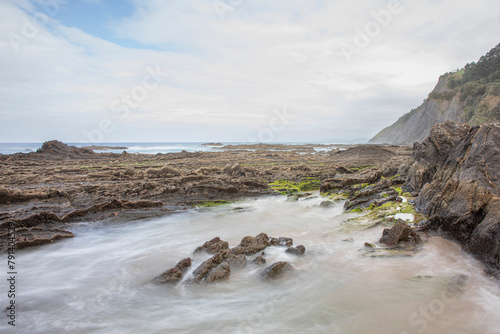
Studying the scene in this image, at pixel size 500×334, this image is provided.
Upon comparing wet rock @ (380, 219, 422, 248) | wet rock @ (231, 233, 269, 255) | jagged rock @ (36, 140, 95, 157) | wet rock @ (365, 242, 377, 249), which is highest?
jagged rock @ (36, 140, 95, 157)

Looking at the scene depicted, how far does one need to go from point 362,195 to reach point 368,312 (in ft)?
25.3

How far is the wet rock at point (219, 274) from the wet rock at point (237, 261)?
0.28 m

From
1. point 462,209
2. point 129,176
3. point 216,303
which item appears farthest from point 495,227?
point 129,176

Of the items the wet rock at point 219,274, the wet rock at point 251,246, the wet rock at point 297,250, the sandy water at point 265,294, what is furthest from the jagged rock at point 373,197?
the wet rock at point 219,274

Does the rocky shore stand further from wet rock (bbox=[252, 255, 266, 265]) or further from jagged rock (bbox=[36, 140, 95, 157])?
jagged rock (bbox=[36, 140, 95, 157])

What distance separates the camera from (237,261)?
6.68 m

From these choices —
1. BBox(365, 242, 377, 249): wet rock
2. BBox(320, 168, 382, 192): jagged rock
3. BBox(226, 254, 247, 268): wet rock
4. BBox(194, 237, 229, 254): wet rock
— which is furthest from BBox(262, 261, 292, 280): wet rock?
BBox(320, 168, 382, 192): jagged rock

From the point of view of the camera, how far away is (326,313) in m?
4.94

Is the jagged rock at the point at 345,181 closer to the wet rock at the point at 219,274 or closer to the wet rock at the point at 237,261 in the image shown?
the wet rock at the point at 237,261

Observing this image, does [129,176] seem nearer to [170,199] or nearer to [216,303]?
[170,199]

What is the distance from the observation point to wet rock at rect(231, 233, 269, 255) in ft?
23.7

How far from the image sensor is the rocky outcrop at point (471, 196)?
584 cm

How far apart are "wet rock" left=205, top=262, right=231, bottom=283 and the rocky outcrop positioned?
5532 mm

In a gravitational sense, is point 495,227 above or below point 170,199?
above
